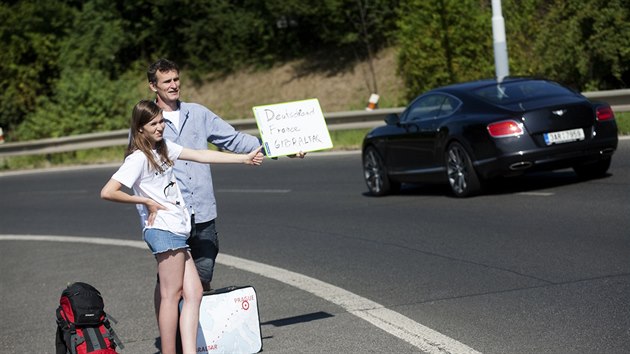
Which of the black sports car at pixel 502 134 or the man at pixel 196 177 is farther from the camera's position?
the black sports car at pixel 502 134

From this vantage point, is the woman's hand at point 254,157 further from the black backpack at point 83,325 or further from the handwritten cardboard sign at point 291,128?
the black backpack at point 83,325

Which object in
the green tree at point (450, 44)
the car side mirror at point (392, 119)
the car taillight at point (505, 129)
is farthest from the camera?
the green tree at point (450, 44)

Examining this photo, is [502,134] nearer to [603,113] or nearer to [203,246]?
[603,113]

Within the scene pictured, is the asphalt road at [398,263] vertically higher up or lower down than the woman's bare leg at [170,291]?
lower down

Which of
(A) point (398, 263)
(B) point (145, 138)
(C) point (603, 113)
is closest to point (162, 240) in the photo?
(B) point (145, 138)

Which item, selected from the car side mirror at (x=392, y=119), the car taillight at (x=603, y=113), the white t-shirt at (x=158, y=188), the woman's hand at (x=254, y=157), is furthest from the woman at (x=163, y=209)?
the car side mirror at (x=392, y=119)

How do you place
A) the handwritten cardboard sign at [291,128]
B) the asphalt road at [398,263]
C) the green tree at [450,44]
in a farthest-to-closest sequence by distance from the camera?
the green tree at [450,44] < the asphalt road at [398,263] < the handwritten cardboard sign at [291,128]

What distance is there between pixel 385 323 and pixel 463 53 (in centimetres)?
2532

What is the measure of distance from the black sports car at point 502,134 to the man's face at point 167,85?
27.0 feet

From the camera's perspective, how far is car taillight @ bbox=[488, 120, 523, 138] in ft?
48.8

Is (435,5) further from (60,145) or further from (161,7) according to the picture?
(161,7)

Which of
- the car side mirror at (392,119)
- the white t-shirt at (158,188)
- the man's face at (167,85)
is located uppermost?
the man's face at (167,85)

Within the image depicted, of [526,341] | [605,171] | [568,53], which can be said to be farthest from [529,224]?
[568,53]

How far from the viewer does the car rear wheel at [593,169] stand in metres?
15.9
